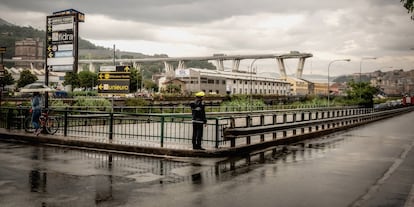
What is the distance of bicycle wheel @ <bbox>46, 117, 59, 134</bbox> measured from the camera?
16984 mm

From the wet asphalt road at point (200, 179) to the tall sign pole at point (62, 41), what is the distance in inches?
200

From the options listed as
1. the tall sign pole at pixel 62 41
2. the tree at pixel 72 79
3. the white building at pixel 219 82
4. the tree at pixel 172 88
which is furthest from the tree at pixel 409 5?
the tree at pixel 72 79

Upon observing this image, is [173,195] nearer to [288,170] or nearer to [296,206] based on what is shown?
[296,206]

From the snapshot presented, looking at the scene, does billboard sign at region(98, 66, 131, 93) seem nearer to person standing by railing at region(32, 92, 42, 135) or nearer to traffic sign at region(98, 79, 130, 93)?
traffic sign at region(98, 79, 130, 93)

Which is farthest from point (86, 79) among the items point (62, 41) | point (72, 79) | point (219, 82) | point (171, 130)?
point (171, 130)

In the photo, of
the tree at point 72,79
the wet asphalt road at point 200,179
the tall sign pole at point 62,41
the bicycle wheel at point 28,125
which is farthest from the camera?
the tree at point 72,79

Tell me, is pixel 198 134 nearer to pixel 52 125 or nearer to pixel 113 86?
pixel 52 125

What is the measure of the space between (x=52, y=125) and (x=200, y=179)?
33.7 ft

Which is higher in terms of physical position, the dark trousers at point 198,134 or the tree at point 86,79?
the tree at point 86,79

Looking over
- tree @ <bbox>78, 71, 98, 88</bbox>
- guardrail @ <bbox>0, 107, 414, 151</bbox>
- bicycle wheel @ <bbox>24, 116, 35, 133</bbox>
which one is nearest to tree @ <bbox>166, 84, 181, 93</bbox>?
tree @ <bbox>78, 71, 98, 88</bbox>

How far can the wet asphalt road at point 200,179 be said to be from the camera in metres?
7.32

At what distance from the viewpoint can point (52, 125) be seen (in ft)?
56.2

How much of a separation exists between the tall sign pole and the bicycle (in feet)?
2.80

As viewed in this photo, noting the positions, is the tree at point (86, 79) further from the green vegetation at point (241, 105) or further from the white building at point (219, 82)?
the green vegetation at point (241, 105)
